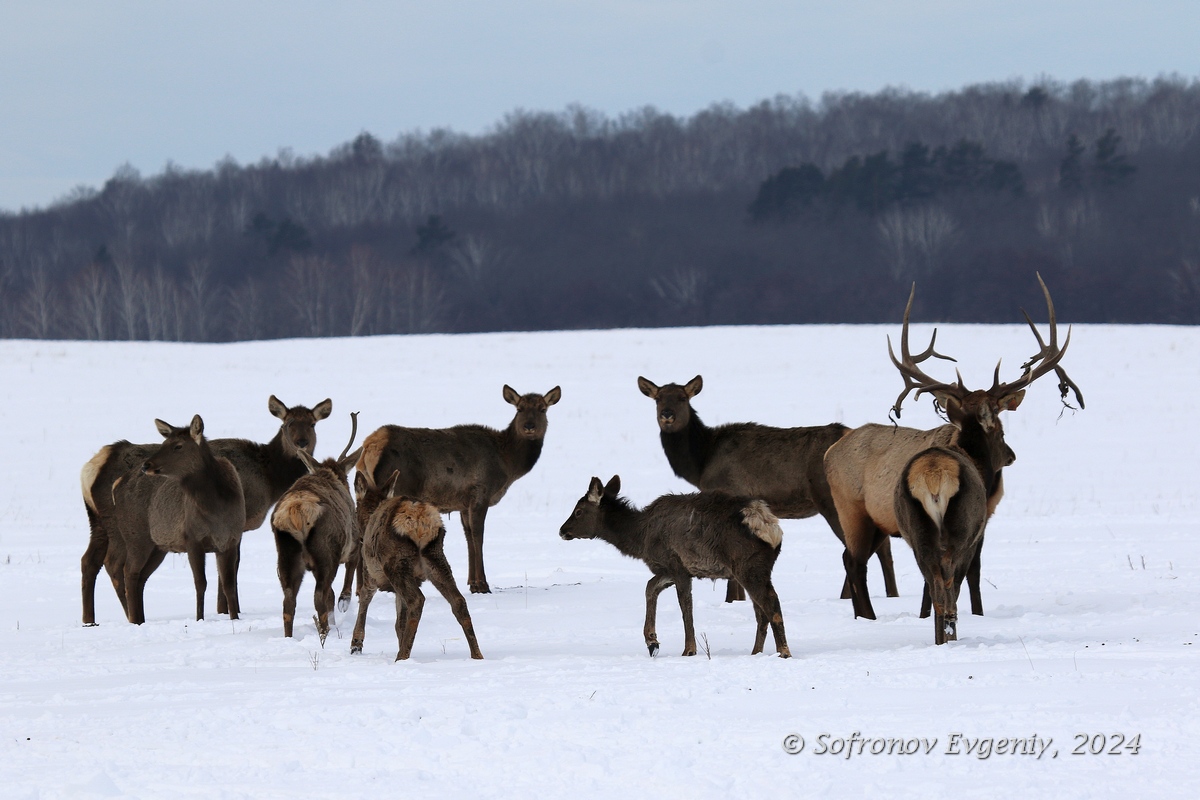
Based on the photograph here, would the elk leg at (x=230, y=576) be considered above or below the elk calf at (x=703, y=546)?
below

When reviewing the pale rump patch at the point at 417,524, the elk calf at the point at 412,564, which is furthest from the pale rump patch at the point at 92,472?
the pale rump patch at the point at 417,524

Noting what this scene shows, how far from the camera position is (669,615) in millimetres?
10219

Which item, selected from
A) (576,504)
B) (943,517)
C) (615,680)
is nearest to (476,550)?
(576,504)

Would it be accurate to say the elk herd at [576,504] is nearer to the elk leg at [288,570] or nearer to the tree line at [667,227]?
the elk leg at [288,570]

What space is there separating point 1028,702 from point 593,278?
297 feet

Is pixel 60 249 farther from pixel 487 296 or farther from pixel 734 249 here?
pixel 734 249

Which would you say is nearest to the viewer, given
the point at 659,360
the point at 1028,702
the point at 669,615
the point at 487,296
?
the point at 1028,702

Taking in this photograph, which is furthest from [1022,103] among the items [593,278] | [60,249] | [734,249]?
[60,249]

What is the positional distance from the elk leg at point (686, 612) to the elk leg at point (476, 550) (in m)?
3.85

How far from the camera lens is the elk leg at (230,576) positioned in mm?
10594

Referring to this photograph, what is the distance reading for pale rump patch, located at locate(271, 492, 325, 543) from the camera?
902 cm

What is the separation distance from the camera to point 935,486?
8.50 meters

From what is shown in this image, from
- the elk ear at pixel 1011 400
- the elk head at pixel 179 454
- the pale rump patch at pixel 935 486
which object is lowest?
the pale rump patch at pixel 935 486

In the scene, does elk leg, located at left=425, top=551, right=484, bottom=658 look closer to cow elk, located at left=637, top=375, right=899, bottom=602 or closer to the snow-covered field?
the snow-covered field
